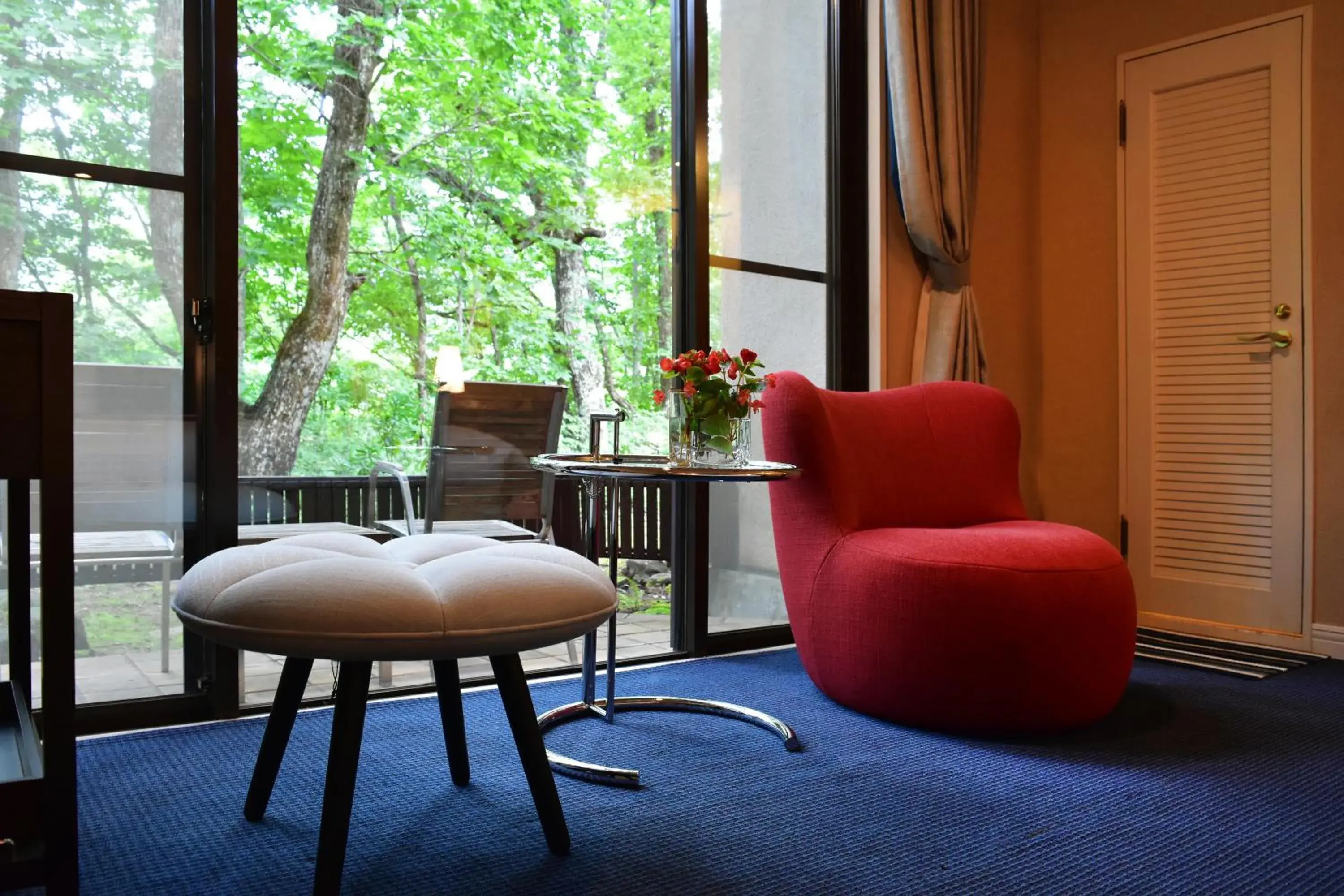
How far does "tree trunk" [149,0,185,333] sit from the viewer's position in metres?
2.27

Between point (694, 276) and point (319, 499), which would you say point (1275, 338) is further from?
point (319, 499)

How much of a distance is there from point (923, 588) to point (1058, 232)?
242cm

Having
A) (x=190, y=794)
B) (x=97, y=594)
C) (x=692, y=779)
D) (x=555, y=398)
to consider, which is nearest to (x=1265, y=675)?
(x=692, y=779)

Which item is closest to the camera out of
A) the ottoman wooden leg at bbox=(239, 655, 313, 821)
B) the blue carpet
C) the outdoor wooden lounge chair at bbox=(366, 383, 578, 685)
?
the blue carpet

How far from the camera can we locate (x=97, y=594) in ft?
7.28

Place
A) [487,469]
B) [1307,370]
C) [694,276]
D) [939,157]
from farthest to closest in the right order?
[939,157]
[1307,370]
[694,276]
[487,469]

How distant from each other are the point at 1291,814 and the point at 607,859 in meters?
1.26

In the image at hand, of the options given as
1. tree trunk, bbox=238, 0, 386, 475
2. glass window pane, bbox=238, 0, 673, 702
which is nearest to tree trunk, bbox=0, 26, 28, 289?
glass window pane, bbox=238, 0, 673, 702

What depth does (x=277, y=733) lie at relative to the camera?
170 centimetres

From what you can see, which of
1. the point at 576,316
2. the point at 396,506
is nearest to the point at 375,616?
the point at 396,506

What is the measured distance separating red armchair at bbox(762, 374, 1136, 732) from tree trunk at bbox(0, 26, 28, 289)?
69.7 inches

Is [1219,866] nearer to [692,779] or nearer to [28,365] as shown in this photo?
[692,779]

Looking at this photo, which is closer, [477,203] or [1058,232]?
[477,203]

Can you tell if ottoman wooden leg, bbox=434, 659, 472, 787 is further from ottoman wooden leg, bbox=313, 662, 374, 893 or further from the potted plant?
the potted plant
